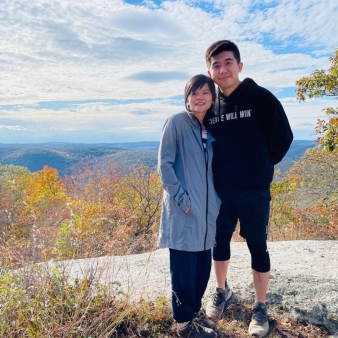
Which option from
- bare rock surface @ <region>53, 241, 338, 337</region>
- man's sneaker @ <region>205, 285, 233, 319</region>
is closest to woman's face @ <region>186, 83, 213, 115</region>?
bare rock surface @ <region>53, 241, 338, 337</region>

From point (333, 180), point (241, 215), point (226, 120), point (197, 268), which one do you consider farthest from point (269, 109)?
point (333, 180)

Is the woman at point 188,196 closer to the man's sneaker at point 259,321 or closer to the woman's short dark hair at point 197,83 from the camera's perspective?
the woman's short dark hair at point 197,83

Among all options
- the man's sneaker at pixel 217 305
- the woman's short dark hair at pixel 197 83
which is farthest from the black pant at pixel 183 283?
the woman's short dark hair at pixel 197 83

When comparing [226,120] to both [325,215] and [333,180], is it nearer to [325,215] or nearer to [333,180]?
[325,215]

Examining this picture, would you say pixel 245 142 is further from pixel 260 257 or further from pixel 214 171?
pixel 260 257

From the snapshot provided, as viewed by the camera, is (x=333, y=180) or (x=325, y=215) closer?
(x=325, y=215)

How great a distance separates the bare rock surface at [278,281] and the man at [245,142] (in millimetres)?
397

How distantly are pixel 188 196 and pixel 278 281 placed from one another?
1490mm

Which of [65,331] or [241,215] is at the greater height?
[241,215]

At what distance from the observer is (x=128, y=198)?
20406mm

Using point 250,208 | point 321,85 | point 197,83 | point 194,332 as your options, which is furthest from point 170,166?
point 321,85

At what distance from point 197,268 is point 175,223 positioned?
459 mm

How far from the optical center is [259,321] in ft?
7.86

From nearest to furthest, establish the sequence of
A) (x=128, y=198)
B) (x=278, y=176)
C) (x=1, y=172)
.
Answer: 1. (x=278, y=176)
2. (x=128, y=198)
3. (x=1, y=172)
